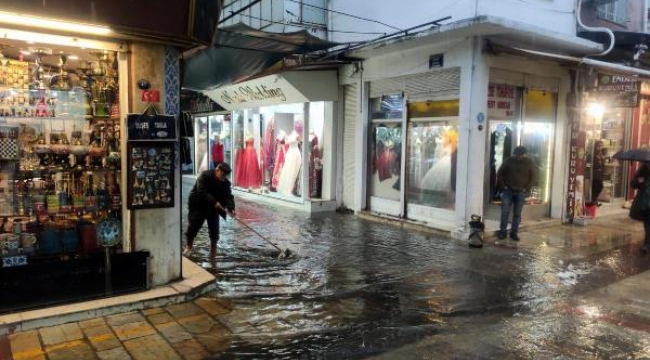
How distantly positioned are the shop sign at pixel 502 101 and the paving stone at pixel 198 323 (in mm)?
7040

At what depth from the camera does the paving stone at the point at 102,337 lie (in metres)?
4.62

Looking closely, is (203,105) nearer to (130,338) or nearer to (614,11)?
(614,11)

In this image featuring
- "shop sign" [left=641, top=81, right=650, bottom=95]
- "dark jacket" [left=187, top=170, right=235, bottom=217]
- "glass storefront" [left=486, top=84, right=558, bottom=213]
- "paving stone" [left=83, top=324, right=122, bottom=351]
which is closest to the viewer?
"paving stone" [left=83, top=324, right=122, bottom=351]

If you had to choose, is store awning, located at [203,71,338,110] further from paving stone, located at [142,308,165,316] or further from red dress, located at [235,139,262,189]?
paving stone, located at [142,308,165,316]

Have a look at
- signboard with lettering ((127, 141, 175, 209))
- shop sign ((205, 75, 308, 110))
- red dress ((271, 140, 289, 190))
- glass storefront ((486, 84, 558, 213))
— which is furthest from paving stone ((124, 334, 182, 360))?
red dress ((271, 140, 289, 190))

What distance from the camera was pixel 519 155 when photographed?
31.5ft

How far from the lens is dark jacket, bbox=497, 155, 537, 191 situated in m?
9.54

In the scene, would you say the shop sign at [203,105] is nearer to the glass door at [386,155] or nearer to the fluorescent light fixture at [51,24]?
the glass door at [386,155]

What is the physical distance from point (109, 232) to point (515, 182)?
7.12 m

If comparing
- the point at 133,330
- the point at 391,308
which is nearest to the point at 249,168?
the point at 391,308

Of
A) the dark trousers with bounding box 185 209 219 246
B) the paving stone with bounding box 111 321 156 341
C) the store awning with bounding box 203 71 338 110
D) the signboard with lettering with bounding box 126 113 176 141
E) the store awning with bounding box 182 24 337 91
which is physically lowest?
the paving stone with bounding box 111 321 156 341

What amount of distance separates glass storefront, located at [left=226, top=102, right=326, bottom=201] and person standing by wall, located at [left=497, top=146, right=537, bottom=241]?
5027 millimetres

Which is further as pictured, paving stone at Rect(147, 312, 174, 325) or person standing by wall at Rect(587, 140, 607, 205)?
person standing by wall at Rect(587, 140, 607, 205)

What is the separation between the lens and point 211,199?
25.0 feet
